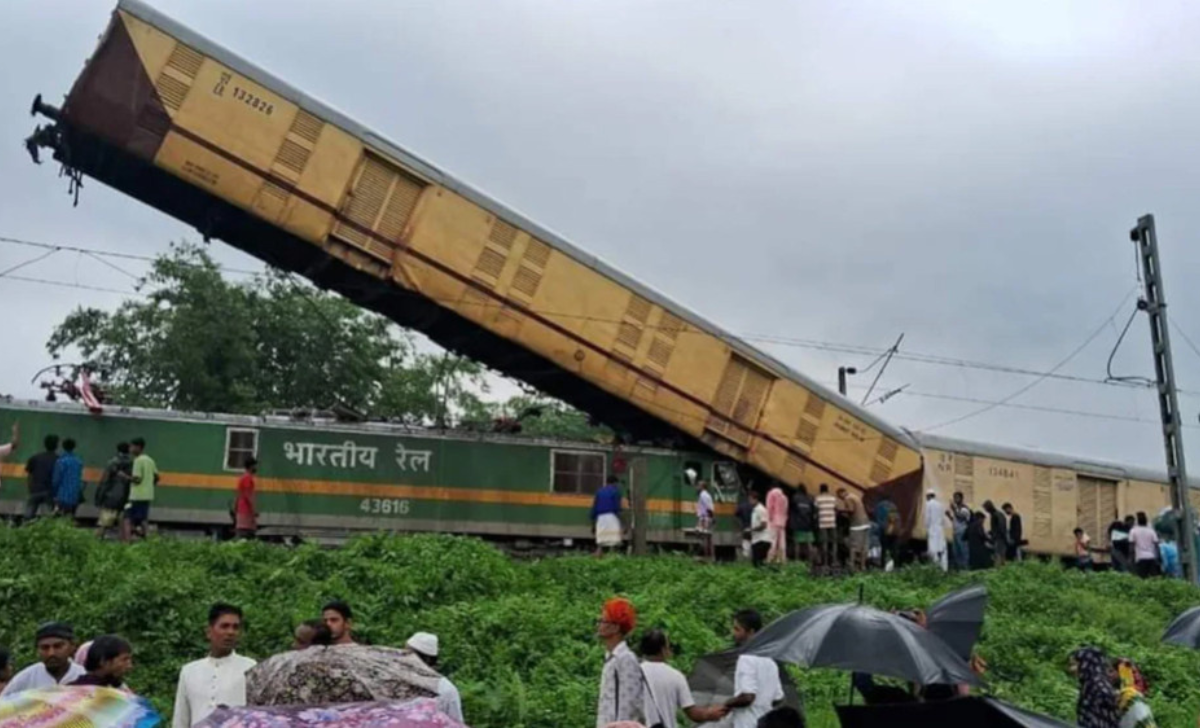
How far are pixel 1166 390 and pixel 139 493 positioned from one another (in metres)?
14.6

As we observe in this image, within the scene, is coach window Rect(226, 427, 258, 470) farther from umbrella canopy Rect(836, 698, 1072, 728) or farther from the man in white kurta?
umbrella canopy Rect(836, 698, 1072, 728)

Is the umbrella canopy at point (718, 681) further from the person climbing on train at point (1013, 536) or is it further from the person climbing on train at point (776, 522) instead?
the person climbing on train at point (1013, 536)

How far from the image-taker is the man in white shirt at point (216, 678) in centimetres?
541

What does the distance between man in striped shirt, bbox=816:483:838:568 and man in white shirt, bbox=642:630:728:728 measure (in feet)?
42.5

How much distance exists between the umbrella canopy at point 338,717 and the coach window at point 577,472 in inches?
612

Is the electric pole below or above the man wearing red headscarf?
above

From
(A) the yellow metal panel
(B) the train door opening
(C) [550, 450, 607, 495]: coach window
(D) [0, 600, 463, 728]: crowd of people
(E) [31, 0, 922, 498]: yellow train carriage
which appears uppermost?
(A) the yellow metal panel

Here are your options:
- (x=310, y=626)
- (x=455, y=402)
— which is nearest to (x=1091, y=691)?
(x=310, y=626)

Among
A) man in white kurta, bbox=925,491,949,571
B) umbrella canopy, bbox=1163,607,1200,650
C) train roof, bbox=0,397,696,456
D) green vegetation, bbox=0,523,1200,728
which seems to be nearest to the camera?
umbrella canopy, bbox=1163,607,1200,650

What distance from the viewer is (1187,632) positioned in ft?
25.1

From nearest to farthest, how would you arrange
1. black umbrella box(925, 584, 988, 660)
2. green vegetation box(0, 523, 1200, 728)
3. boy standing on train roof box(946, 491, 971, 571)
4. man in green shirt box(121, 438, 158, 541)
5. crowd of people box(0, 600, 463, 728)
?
crowd of people box(0, 600, 463, 728) → black umbrella box(925, 584, 988, 660) → green vegetation box(0, 523, 1200, 728) → man in green shirt box(121, 438, 158, 541) → boy standing on train roof box(946, 491, 971, 571)

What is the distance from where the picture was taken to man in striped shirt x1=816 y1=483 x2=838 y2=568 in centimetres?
1869

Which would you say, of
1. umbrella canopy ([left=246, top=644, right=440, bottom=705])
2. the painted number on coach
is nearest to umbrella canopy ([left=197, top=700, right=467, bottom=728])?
umbrella canopy ([left=246, top=644, right=440, bottom=705])

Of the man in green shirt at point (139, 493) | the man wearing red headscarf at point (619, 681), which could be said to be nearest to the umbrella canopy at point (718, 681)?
the man wearing red headscarf at point (619, 681)
